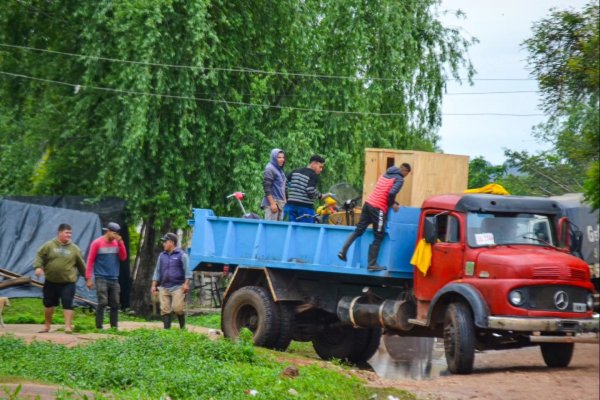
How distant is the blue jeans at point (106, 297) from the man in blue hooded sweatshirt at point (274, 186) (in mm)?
3055

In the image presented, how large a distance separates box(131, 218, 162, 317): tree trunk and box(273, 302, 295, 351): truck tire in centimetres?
1156

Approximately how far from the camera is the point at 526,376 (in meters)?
13.7

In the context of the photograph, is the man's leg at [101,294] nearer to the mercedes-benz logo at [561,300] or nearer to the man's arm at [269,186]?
the man's arm at [269,186]

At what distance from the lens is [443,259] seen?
15.1 metres

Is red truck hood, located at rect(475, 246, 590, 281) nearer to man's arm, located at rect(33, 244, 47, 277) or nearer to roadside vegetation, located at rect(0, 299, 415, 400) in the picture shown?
roadside vegetation, located at rect(0, 299, 415, 400)

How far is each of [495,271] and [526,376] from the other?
54.8 inches

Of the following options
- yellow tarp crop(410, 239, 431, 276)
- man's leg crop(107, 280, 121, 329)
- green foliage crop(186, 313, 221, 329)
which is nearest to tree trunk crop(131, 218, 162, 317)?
green foliage crop(186, 313, 221, 329)

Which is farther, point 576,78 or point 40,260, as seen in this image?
point 40,260

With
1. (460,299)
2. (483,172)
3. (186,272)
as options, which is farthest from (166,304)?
(483,172)

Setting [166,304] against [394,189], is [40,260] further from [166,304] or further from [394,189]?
[394,189]

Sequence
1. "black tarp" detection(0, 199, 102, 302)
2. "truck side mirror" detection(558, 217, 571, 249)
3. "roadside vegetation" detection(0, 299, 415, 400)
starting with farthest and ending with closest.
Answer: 1. "black tarp" detection(0, 199, 102, 302)
2. "truck side mirror" detection(558, 217, 571, 249)
3. "roadside vegetation" detection(0, 299, 415, 400)

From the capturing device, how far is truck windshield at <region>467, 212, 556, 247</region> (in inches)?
584

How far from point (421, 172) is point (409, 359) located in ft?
15.5

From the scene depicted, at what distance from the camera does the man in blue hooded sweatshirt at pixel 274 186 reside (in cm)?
1778
